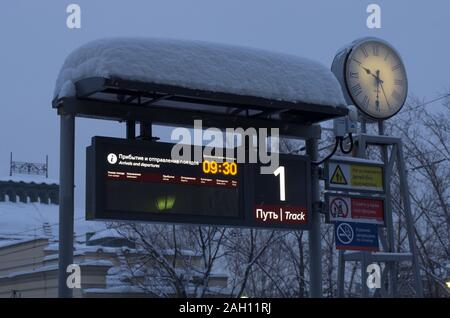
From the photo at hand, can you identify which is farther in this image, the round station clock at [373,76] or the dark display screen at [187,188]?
the round station clock at [373,76]

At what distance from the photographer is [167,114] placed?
1221 centimetres

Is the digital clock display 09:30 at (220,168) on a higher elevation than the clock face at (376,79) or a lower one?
lower

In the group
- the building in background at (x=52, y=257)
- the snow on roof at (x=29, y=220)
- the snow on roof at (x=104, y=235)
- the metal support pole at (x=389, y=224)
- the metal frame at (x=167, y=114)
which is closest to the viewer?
the metal frame at (x=167, y=114)

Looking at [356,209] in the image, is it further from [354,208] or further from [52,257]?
Result: [52,257]

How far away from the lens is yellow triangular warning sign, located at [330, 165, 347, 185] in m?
13.9

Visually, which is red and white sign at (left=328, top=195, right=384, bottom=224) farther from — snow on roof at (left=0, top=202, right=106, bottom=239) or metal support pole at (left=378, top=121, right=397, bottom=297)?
snow on roof at (left=0, top=202, right=106, bottom=239)

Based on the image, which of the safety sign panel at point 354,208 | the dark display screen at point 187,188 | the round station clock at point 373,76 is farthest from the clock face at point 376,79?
the dark display screen at point 187,188

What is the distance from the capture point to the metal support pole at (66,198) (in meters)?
11.2

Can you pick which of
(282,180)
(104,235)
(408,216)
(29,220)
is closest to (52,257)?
(104,235)

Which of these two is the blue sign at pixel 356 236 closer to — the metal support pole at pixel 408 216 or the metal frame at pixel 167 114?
the metal frame at pixel 167 114

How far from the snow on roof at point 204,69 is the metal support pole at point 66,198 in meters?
0.47
